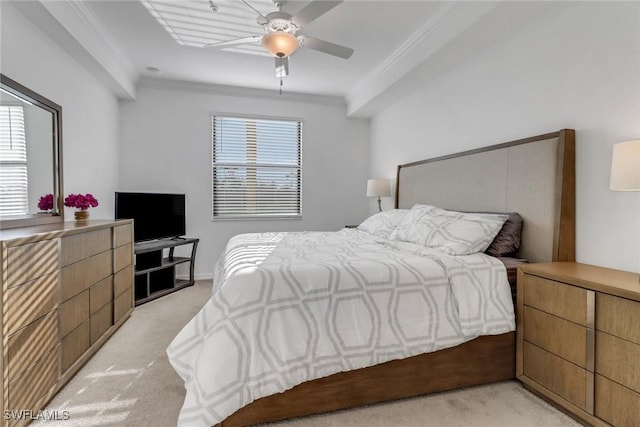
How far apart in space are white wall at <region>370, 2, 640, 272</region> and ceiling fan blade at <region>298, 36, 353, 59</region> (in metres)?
1.24

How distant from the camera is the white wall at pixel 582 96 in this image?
1.80 metres

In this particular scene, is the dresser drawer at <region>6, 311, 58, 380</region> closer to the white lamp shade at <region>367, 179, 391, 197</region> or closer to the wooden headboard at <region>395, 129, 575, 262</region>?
Result: the wooden headboard at <region>395, 129, 575, 262</region>

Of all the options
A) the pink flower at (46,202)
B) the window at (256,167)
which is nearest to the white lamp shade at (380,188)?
the window at (256,167)

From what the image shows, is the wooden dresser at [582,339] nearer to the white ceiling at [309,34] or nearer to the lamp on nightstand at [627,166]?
the lamp on nightstand at [627,166]

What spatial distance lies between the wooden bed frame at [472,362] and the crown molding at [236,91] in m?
2.88

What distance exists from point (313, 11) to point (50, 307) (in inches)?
92.8

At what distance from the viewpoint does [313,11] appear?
2.14 metres

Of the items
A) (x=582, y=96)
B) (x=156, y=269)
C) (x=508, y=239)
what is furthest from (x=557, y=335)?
(x=156, y=269)

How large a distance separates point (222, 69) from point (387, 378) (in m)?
3.66

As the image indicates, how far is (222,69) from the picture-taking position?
381cm

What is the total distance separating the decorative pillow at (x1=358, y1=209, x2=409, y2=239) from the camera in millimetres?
3189

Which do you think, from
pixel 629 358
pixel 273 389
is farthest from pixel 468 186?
pixel 273 389


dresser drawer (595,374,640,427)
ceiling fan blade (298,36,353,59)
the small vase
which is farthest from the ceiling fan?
dresser drawer (595,374,640,427)

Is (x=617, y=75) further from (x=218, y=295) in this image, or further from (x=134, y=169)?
(x=134, y=169)
